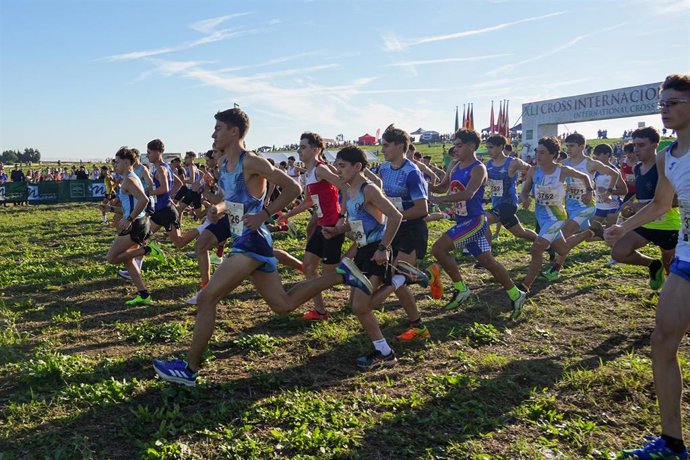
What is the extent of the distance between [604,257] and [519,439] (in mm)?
7028

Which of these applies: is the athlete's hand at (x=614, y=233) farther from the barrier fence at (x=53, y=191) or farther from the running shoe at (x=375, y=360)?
the barrier fence at (x=53, y=191)

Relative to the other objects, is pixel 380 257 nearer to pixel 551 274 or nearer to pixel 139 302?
pixel 139 302

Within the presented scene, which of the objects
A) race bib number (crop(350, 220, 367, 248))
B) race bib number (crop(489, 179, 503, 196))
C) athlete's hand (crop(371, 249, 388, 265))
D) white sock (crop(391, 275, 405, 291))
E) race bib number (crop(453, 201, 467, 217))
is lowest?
white sock (crop(391, 275, 405, 291))

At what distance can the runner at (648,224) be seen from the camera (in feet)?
18.2

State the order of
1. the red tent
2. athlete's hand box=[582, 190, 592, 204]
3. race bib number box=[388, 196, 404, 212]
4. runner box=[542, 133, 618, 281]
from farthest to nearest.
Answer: the red tent → runner box=[542, 133, 618, 281] → athlete's hand box=[582, 190, 592, 204] → race bib number box=[388, 196, 404, 212]

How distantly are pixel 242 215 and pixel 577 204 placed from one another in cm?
575

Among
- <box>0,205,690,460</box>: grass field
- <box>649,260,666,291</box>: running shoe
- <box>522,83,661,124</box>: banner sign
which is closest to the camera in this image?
<box>0,205,690,460</box>: grass field

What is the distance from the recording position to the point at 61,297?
24.3 feet

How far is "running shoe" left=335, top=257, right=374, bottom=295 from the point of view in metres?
4.63

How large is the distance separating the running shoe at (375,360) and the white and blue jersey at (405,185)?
156cm

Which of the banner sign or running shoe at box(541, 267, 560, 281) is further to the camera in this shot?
the banner sign

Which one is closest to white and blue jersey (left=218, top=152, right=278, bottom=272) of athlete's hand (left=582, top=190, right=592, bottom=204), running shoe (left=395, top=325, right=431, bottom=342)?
running shoe (left=395, top=325, right=431, bottom=342)

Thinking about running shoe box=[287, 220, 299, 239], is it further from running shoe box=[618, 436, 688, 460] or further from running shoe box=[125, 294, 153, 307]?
running shoe box=[618, 436, 688, 460]

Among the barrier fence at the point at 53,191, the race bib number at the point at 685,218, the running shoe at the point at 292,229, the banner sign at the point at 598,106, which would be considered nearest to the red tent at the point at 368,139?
the banner sign at the point at 598,106
